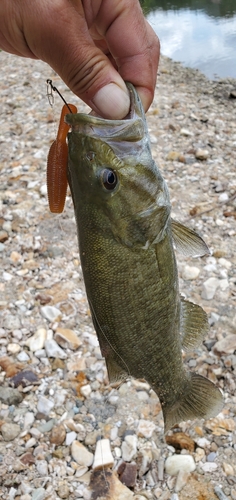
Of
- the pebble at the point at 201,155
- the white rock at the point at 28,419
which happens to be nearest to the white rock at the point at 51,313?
the white rock at the point at 28,419

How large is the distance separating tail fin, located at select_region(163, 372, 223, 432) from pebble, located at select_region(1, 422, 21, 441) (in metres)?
1.20

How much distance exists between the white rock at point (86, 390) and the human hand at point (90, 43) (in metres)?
2.09

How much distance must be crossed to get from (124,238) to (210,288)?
2567mm

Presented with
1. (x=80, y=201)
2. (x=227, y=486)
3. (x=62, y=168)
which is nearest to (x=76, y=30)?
(x=62, y=168)

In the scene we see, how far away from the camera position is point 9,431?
11.0 ft

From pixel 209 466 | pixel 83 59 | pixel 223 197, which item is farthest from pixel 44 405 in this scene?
pixel 223 197

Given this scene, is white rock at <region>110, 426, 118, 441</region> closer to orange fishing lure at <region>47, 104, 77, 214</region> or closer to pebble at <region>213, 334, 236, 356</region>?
pebble at <region>213, 334, 236, 356</region>

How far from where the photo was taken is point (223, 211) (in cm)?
571

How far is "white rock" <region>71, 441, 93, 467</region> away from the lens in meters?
3.23

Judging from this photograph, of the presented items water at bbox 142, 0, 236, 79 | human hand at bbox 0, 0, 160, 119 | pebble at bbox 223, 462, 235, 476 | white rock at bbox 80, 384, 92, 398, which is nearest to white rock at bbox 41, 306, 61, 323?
white rock at bbox 80, 384, 92, 398

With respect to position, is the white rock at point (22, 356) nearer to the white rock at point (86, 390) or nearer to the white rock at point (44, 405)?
the white rock at point (44, 405)

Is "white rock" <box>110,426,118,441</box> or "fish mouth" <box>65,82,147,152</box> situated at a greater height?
"fish mouth" <box>65,82,147,152</box>

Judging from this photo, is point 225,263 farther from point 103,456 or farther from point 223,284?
point 103,456

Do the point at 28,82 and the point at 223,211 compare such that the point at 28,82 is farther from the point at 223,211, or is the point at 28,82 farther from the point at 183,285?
the point at 183,285
